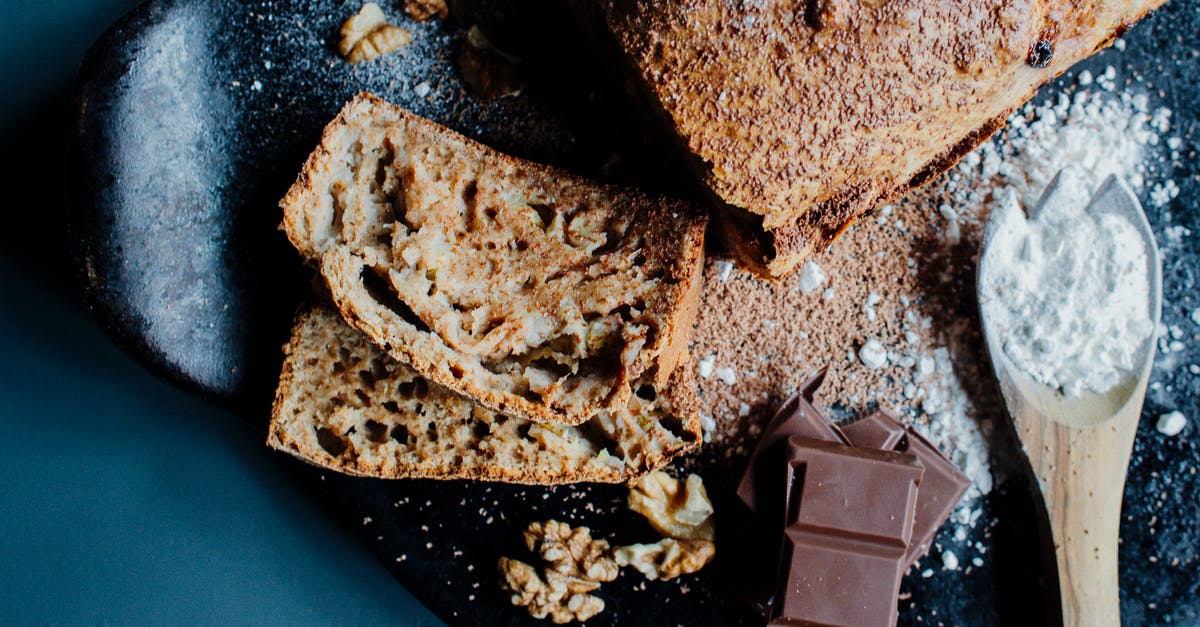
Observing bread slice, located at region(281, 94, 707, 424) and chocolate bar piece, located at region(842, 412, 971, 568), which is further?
chocolate bar piece, located at region(842, 412, 971, 568)

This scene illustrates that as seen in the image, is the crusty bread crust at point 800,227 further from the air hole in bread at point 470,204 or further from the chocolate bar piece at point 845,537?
the air hole in bread at point 470,204

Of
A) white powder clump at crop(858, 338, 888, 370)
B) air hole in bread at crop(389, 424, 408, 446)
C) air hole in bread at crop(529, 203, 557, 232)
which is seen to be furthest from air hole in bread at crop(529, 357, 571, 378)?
white powder clump at crop(858, 338, 888, 370)

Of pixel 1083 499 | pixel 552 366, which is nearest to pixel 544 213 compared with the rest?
pixel 552 366

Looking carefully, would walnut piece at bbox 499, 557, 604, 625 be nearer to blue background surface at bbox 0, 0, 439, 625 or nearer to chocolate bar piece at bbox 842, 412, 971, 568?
blue background surface at bbox 0, 0, 439, 625

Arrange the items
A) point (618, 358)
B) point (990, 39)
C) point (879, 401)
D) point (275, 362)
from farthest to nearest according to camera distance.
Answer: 1. point (879, 401)
2. point (275, 362)
3. point (618, 358)
4. point (990, 39)

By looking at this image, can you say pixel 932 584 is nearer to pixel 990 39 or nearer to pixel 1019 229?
pixel 1019 229

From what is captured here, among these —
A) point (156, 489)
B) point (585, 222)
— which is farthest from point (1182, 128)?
point (156, 489)
